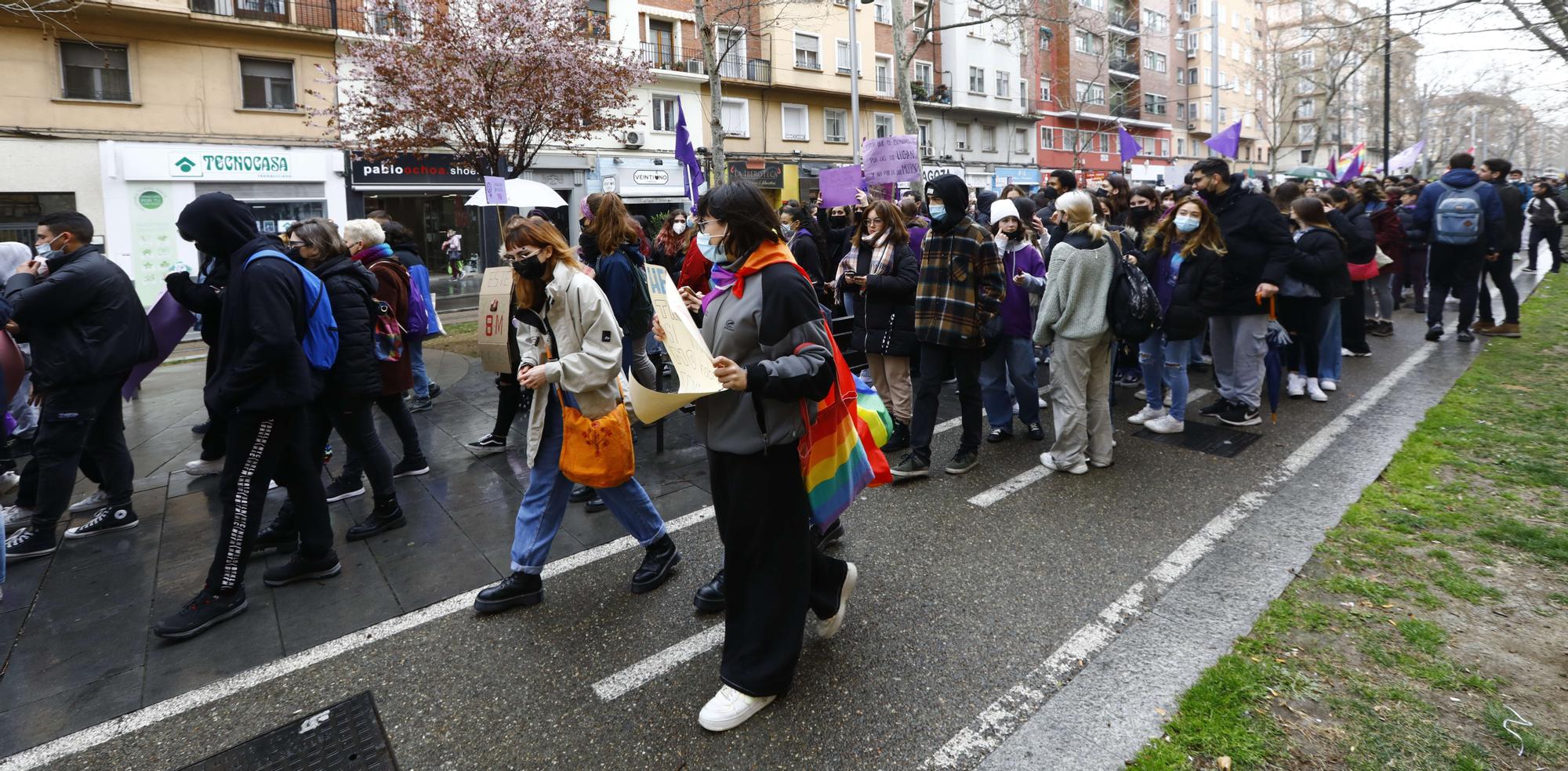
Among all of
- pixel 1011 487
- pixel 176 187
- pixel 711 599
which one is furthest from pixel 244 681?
pixel 176 187

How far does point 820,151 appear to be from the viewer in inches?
1299

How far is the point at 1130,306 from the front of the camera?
5246 millimetres

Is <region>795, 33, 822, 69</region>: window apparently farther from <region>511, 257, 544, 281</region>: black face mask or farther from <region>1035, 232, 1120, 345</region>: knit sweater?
<region>511, 257, 544, 281</region>: black face mask

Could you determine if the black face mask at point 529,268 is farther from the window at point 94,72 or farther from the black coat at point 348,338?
the window at point 94,72

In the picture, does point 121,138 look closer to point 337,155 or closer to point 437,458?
point 337,155

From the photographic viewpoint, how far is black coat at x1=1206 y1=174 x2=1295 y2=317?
238 inches

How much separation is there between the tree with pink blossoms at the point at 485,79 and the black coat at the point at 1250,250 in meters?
9.84

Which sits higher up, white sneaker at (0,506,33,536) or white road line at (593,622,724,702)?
white sneaker at (0,506,33,536)

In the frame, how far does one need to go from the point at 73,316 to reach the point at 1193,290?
7457 mm

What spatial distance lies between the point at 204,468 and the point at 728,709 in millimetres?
5542

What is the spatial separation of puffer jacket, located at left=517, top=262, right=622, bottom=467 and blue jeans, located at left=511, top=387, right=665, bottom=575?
0.19m

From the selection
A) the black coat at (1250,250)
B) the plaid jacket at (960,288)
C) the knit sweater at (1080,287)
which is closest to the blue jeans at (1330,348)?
the black coat at (1250,250)

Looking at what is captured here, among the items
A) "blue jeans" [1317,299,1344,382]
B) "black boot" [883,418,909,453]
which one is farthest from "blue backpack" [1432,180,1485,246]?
"black boot" [883,418,909,453]

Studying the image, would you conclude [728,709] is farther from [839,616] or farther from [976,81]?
[976,81]
